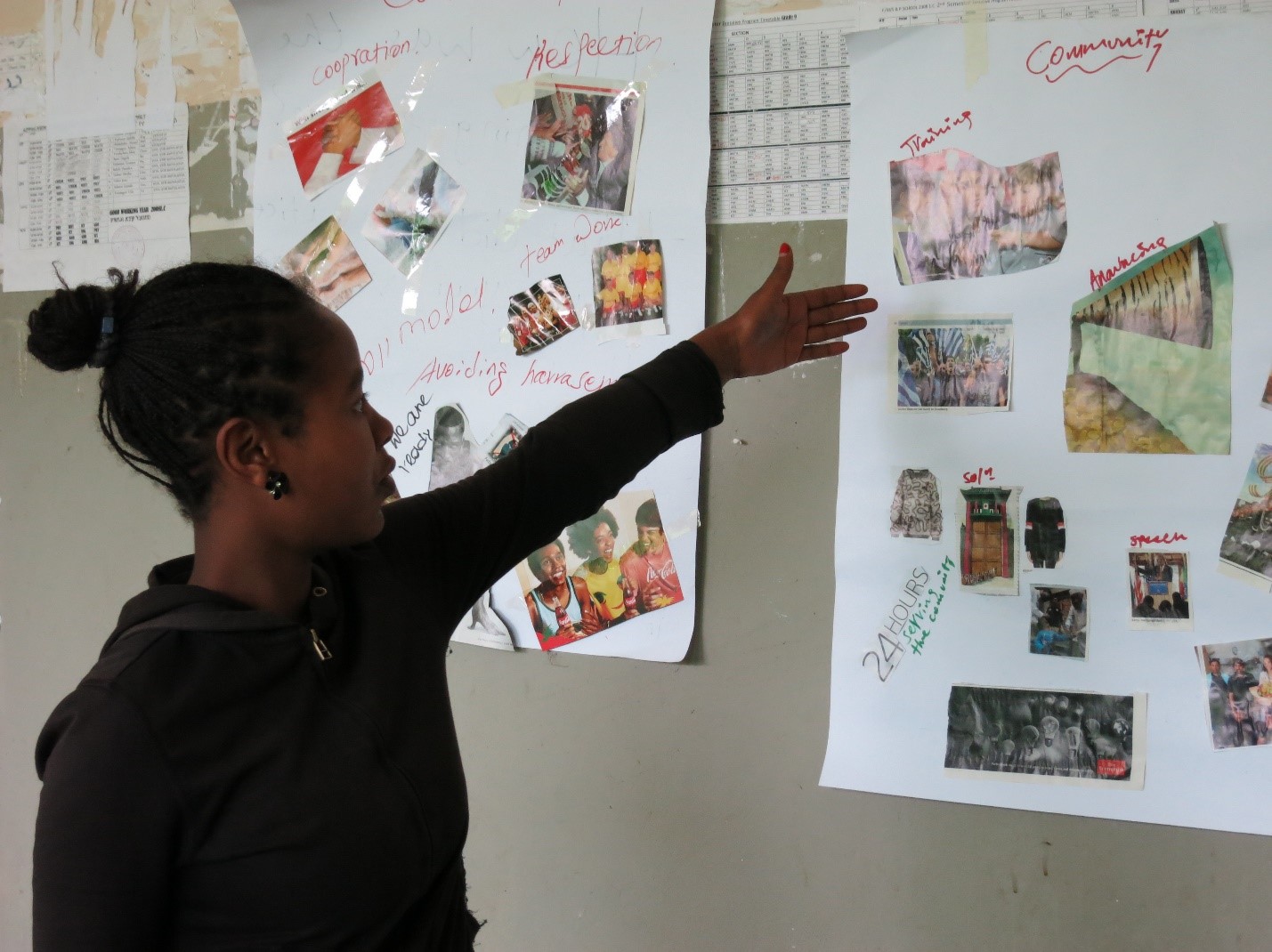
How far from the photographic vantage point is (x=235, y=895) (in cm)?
62

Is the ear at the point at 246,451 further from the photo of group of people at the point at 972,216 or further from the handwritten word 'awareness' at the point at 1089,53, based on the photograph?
the handwritten word 'awareness' at the point at 1089,53

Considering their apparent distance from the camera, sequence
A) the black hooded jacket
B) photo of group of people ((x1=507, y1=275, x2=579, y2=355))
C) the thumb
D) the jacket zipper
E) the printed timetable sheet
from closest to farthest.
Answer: the black hooded jacket
the jacket zipper
the thumb
the printed timetable sheet
photo of group of people ((x1=507, y1=275, x2=579, y2=355))

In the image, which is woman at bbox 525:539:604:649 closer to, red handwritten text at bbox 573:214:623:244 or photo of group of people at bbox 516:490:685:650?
photo of group of people at bbox 516:490:685:650

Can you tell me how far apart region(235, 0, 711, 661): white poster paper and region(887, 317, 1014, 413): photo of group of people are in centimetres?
23

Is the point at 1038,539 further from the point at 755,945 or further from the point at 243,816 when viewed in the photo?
the point at 243,816

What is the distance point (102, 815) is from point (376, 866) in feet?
0.58

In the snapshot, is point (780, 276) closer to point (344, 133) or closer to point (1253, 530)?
point (1253, 530)

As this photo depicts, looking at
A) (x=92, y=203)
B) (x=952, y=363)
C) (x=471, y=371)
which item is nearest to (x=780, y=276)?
(x=952, y=363)

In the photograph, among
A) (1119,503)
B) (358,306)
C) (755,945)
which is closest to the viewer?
(1119,503)

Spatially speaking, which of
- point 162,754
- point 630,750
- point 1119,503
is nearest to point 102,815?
point 162,754

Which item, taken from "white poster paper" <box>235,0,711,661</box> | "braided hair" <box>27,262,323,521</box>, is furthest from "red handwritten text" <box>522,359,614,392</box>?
"braided hair" <box>27,262,323,521</box>

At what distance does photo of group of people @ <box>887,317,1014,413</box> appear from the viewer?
3.18ft

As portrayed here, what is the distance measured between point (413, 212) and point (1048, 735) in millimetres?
920

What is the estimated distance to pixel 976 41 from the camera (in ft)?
3.16
